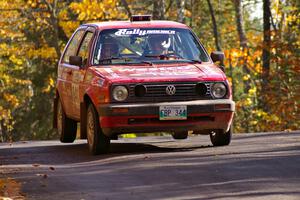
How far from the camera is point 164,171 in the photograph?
12.2 metres

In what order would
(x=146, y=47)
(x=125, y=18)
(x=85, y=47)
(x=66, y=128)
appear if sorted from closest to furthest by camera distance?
(x=146, y=47) → (x=85, y=47) → (x=66, y=128) → (x=125, y=18)

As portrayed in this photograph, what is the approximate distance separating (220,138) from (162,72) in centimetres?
151

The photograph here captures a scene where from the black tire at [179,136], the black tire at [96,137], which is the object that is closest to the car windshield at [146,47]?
the black tire at [96,137]

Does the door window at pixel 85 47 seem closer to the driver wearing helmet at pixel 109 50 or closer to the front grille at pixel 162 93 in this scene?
the driver wearing helmet at pixel 109 50

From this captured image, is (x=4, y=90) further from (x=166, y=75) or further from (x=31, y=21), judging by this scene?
(x=166, y=75)

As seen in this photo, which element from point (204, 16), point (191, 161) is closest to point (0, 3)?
point (204, 16)

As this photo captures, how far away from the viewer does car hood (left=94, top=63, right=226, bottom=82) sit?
1467 centimetres

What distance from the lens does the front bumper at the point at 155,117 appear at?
14.5 meters

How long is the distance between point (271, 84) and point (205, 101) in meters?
18.1

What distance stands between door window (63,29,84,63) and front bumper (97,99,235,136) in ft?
9.05

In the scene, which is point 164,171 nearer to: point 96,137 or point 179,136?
point 96,137

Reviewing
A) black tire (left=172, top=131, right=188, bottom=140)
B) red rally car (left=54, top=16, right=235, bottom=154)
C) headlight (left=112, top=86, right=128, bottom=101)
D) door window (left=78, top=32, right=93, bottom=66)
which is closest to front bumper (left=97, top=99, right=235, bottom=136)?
red rally car (left=54, top=16, right=235, bottom=154)

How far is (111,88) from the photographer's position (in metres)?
14.5

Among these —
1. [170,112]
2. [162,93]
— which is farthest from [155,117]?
[162,93]
